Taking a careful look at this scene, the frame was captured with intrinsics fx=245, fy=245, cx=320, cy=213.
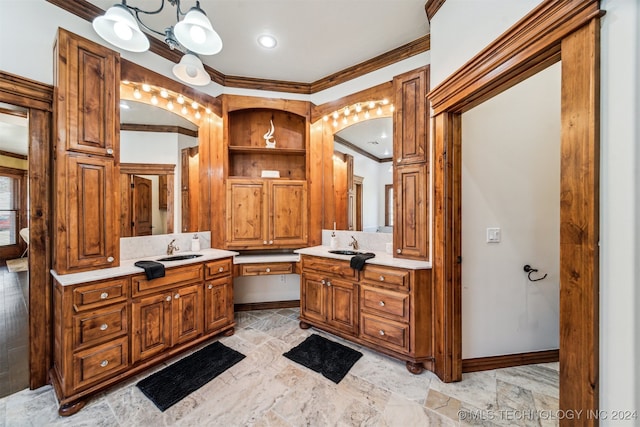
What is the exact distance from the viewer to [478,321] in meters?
2.11

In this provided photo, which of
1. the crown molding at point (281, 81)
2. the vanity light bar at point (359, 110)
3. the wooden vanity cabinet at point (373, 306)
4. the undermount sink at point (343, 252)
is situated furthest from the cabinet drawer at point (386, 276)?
the crown molding at point (281, 81)

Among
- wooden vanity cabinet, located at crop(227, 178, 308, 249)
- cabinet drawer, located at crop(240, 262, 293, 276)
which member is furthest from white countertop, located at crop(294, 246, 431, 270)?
wooden vanity cabinet, located at crop(227, 178, 308, 249)

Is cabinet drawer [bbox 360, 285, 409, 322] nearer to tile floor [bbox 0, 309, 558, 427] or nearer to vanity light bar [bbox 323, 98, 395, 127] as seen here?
tile floor [bbox 0, 309, 558, 427]

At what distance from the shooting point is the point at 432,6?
1992 millimetres

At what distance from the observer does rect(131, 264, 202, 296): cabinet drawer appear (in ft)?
6.61

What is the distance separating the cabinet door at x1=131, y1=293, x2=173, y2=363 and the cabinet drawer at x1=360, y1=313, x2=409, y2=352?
181 cm

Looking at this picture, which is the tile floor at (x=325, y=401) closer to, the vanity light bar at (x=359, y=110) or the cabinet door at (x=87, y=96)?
the cabinet door at (x=87, y=96)

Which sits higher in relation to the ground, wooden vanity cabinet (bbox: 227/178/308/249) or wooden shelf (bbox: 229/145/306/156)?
wooden shelf (bbox: 229/145/306/156)

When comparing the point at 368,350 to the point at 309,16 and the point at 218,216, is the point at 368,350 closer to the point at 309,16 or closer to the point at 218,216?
the point at 218,216

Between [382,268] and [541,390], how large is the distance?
1478 mm

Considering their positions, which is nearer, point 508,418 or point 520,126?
point 508,418

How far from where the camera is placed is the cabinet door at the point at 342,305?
A: 8.16 ft

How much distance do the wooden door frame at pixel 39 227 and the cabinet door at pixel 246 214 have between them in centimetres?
153

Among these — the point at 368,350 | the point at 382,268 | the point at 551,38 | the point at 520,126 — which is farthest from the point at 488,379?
the point at 551,38
